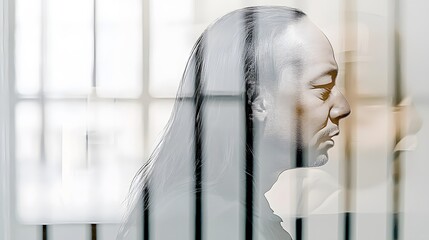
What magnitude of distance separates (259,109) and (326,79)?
0.46ft

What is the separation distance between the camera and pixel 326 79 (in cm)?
130

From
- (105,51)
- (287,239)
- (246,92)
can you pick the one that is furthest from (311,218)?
(105,51)

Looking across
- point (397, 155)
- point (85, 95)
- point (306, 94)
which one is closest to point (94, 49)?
point (85, 95)

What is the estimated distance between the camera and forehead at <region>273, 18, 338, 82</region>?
1303mm

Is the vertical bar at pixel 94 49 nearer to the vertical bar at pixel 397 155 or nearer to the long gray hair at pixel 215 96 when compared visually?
the long gray hair at pixel 215 96

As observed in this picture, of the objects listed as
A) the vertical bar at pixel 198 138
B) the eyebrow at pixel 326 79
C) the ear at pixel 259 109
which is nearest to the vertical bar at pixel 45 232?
the vertical bar at pixel 198 138

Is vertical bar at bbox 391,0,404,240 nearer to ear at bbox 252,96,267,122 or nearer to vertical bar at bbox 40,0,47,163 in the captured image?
ear at bbox 252,96,267,122

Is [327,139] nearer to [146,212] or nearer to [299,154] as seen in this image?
[299,154]

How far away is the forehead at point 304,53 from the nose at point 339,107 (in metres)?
0.05

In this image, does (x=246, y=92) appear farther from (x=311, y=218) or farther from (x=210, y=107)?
(x=311, y=218)

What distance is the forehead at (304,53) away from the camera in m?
1.30

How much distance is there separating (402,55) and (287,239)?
42cm

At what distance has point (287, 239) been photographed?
1.31m

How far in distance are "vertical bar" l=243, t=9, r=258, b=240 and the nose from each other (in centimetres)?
16
